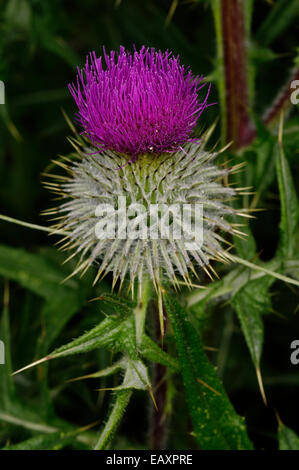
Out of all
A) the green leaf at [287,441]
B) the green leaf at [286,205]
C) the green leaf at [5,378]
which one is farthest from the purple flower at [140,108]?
the green leaf at [287,441]

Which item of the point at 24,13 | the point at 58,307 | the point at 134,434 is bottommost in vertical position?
the point at 134,434

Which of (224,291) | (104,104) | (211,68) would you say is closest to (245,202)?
(224,291)

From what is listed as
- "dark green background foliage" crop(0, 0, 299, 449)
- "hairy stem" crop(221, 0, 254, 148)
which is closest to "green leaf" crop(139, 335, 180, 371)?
"dark green background foliage" crop(0, 0, 299, 449)

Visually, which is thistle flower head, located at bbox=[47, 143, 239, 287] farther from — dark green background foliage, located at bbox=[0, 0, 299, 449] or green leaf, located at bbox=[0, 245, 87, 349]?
green leaf, located at bbox=[0, 245, 87, 349]

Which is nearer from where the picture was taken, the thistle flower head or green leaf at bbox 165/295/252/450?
green leaf at bbox 165/295/252/450

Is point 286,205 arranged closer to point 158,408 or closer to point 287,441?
point 287,441

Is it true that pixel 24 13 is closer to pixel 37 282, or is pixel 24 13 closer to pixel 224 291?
pixel 37 282
